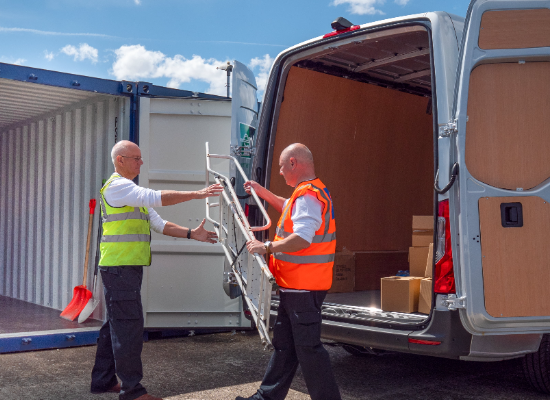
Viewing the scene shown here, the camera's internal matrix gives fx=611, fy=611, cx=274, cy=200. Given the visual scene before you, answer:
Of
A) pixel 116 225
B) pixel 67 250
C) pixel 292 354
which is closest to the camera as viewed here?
pixel 292 354

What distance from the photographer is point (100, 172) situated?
20.5ft

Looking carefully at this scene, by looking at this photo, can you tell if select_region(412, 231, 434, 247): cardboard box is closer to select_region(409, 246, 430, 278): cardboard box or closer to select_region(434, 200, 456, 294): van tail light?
select_region(409, 246, 430, 278): cardboard box

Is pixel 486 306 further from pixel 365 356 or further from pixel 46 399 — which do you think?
pixel 46 399

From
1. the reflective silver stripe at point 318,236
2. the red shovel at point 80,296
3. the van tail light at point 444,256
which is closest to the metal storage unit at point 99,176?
the red shovel at point 80,296

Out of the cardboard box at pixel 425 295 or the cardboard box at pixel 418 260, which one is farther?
the cardboard box at pixel 418 260

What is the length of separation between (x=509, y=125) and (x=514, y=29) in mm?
501

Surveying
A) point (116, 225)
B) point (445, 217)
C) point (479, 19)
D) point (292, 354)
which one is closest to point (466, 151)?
point (445, 217)

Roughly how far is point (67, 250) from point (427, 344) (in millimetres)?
4825

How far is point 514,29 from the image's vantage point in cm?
319

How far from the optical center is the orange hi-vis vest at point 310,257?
10.7ft

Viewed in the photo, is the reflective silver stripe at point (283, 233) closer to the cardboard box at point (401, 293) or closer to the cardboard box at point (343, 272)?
the cardboard box at point (401, 293)

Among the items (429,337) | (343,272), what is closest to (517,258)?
(429,337)

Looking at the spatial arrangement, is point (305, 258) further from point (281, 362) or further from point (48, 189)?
point (48, 189)

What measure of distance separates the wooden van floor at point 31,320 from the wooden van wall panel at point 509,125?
13.3ft
